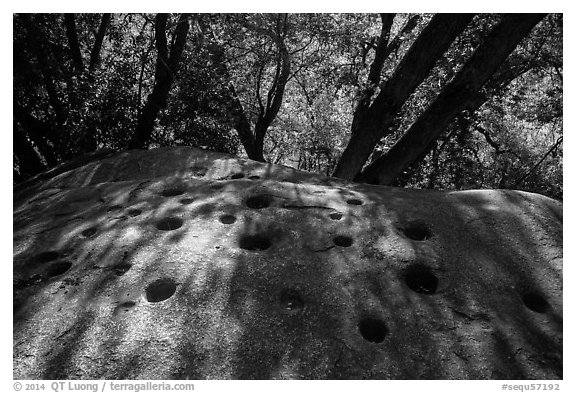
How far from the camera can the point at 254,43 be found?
11.0m

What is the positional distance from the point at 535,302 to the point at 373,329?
3.59 feet

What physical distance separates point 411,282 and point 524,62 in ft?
28.4

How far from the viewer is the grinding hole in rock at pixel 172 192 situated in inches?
164

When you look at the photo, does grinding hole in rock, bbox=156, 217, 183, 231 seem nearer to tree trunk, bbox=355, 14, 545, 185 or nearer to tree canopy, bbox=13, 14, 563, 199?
tree canopy, bbox=13, 14, 563, 199

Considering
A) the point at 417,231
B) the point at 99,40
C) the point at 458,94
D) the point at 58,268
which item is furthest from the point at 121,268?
the point at 99,40

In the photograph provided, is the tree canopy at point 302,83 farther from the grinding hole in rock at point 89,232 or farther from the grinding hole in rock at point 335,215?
the grinding hole in rock at point 335,215

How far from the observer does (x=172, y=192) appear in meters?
4.20

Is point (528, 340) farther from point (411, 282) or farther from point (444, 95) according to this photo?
point (444, 95)

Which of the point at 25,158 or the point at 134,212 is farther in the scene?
the point at 25,158

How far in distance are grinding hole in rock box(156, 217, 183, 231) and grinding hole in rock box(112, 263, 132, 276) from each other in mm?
454

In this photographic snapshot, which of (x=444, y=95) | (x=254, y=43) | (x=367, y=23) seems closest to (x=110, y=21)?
(x=254, y=43)

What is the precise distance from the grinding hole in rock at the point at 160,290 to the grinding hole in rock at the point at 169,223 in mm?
609

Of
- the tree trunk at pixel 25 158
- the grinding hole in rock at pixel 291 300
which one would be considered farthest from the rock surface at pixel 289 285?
the tree trunk at pixel 25 158

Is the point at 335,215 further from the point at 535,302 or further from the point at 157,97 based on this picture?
the point at 157,97
